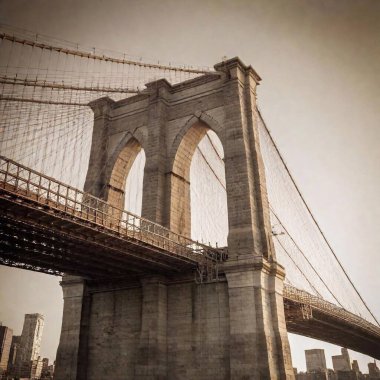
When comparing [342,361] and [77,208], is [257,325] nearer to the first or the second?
[77,208]

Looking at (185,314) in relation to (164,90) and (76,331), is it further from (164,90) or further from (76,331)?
(164,90)

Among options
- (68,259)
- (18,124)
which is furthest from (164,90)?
(68,259)

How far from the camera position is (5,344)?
449 feet

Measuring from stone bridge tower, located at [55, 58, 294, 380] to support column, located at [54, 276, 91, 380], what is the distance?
0.25 ft

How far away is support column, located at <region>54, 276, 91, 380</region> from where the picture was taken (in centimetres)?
2875

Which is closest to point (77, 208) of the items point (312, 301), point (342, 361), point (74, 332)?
point (74, 332)

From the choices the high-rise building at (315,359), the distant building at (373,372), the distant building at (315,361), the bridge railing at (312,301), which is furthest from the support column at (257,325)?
the high-rise building at (315,359)

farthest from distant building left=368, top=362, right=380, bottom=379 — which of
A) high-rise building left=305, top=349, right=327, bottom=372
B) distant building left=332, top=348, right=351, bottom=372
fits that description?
distant building left=332, top=348, right=351, bottom=372

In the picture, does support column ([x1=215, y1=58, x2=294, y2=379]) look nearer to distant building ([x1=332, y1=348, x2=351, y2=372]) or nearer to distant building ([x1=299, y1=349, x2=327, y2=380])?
distant building ([x1=299, y1=349, x2=327, y2=380])

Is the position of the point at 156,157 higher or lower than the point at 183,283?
higher

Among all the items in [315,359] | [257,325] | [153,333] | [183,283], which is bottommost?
[153,333]

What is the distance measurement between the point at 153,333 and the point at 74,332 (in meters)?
7.01

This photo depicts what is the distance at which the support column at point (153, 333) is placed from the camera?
1015 inches

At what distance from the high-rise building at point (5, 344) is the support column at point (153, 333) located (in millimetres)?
123346
